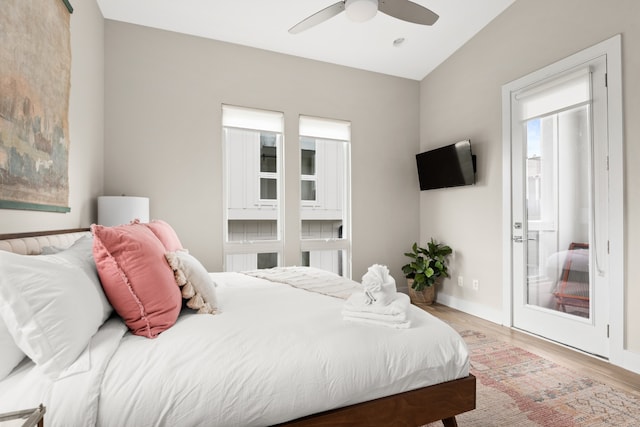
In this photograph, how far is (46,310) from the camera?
0.99 m

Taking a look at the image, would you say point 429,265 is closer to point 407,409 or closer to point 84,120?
point 407,409

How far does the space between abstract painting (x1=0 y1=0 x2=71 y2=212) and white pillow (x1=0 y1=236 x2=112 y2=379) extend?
23.5 inches

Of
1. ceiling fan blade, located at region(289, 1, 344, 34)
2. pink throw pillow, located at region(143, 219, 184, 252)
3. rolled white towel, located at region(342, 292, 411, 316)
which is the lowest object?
rolled white towel, located at region(342, 292, 411, 316)

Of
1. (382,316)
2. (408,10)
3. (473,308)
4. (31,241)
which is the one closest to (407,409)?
(382,316)

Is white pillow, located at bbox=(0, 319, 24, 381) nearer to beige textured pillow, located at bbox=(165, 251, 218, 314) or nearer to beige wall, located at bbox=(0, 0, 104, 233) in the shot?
beige textured pillow, located at bbox=(165, 251, 218, 314)

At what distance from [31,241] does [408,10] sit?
2557 millimetres

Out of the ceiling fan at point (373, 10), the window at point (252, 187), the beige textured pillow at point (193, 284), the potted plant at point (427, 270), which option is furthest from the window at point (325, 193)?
the beige textured pillow at point (193, 284)

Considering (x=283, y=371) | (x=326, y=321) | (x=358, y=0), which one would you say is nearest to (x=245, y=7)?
(x=358, y=0)

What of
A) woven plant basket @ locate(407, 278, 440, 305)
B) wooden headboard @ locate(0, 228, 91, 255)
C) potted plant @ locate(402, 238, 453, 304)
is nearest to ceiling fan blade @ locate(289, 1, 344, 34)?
wooden headboard @ locate(0, 228, 91, 255)

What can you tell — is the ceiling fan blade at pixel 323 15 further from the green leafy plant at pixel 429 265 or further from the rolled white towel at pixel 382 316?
the green leafy plant at pixel 429 265

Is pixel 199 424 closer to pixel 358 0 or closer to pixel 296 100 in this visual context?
pixel 358 0

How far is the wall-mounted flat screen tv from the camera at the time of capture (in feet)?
12.0

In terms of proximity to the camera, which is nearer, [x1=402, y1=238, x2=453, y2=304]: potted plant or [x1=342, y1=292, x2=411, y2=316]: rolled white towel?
[x1=342, y1=292, x2=411, y2=316]: rolled white towel

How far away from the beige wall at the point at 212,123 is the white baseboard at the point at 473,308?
661 mm
